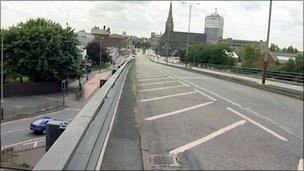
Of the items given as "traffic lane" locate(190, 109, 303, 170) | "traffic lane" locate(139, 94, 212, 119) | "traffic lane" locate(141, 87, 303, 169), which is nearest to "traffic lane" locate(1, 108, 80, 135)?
"traffic lane" locate(139, 94, 212, 119)

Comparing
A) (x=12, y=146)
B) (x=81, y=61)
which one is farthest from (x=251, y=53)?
(x=12, y=146)

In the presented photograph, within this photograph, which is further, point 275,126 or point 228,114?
point 228,114

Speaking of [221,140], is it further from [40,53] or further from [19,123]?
[40,53]

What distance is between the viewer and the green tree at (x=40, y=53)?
71.6 meters

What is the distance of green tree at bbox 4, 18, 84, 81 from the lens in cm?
7162

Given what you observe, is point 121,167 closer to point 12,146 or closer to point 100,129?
point 100,129

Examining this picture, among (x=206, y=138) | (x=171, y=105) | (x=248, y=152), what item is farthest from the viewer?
(x=171, y=105)

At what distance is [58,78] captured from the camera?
74062mm

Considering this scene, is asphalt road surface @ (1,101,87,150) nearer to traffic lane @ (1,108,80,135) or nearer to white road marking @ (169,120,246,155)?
traffic lane @ (1,108,80,135)

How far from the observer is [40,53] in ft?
238

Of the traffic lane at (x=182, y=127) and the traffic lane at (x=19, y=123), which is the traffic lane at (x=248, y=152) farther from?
the traffic lane at (x=19, y=123)

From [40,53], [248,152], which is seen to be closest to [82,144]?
[248,152]

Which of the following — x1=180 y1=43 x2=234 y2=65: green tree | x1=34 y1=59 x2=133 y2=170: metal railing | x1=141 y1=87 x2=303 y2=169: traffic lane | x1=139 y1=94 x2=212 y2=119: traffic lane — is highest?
x1=34 y1=59 x2=133 y2=170: metal railing

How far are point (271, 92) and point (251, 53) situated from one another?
4141 inches
